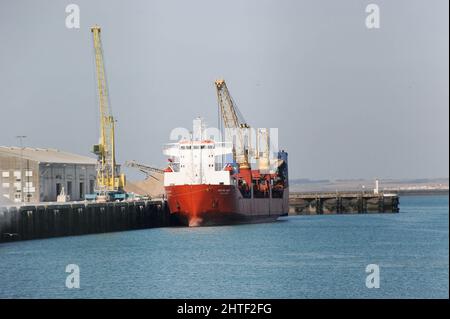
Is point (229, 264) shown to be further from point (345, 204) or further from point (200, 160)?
point (345, 204)

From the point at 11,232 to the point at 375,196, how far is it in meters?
82.2

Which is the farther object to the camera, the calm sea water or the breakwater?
the breakwater

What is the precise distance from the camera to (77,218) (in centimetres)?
8925

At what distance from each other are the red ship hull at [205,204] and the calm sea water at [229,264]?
505 centimetres

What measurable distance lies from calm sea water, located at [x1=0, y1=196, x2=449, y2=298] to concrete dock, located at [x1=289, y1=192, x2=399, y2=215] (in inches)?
2316

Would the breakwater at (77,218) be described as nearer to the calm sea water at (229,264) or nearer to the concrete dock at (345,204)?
the calm sea water at (229,264)

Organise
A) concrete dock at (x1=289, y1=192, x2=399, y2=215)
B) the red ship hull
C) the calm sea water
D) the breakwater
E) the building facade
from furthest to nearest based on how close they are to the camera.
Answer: concrete dock at (x1=289, y1=192, x2=399, y2=215) → the building facade → the red ship hull → the breakwater → the calm sea water

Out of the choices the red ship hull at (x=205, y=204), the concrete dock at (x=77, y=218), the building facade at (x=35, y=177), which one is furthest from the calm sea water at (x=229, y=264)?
the building facade at (x=35, y=177)

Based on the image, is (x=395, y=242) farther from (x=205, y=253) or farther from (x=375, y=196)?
(x=375, y=196)

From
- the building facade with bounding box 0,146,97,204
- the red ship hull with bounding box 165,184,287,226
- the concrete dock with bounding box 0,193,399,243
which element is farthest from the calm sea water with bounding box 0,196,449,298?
the building facade with bounding box 0,146,97,204

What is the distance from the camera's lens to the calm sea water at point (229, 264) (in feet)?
168

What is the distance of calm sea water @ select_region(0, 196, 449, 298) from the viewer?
5134 centimetres

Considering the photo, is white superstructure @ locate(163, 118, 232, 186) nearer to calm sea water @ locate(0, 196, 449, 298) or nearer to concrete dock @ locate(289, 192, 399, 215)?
calm sea water @ locate(0, 196, 449, 298)
